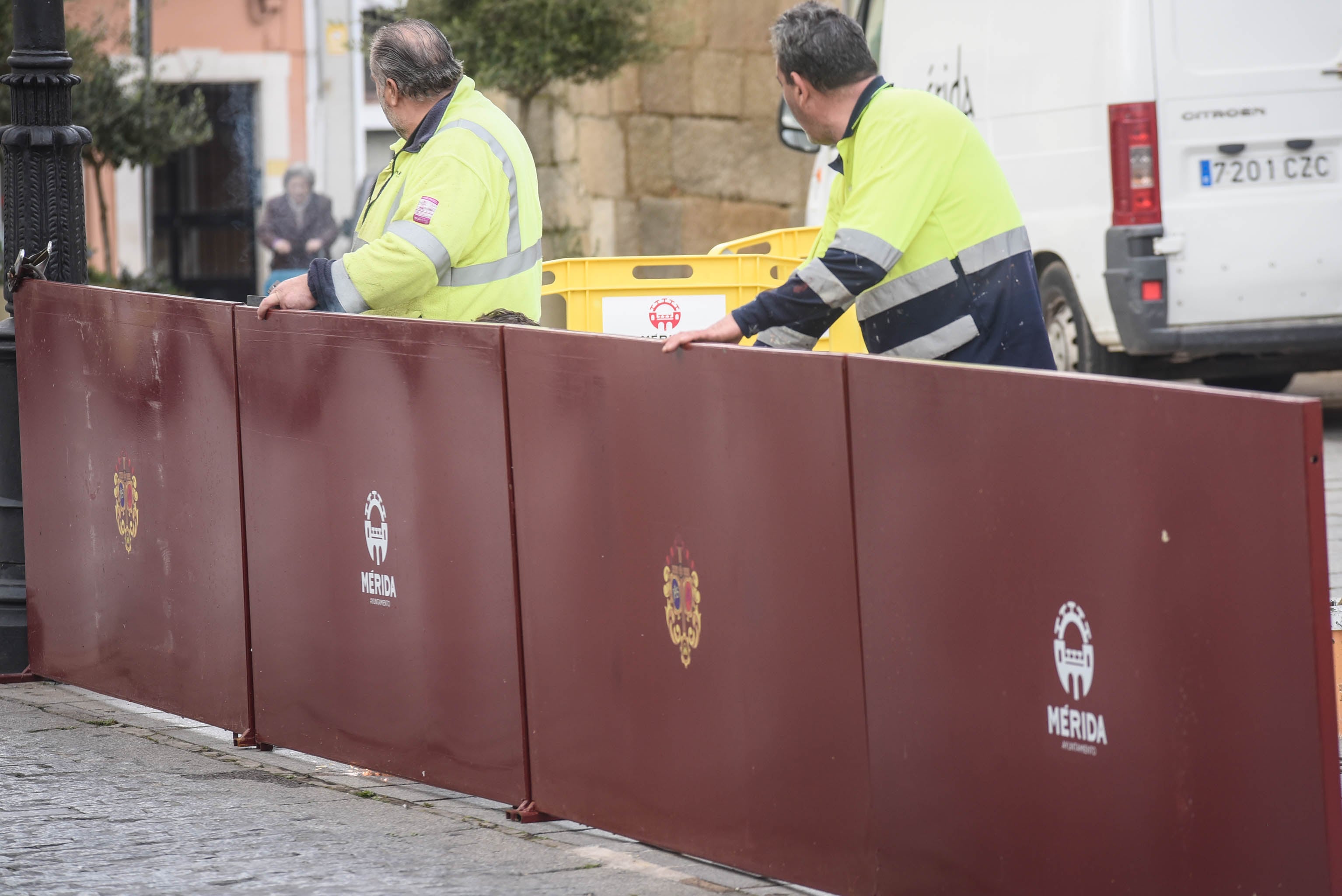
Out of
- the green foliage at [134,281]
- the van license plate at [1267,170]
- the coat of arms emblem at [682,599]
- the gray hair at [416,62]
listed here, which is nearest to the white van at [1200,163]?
the van license plate at [1267,170]

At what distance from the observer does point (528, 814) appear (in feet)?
14.9

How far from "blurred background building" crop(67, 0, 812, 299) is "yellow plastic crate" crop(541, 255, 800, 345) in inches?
250

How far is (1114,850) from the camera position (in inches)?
127

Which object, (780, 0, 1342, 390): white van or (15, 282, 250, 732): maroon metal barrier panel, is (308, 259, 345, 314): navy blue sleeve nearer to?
(15, 282, 250, 732): maroon metal barrier panel

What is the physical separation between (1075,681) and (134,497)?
327 cm

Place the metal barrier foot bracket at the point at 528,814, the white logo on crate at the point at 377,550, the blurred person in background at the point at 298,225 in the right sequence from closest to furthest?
the metal barrier foot bracket at the point at 528,814
the white logo on crate at the point at 377,550
the blurred person in background at the point at 298,225

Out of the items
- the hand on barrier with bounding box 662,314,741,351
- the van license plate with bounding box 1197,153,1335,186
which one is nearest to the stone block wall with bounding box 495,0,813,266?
the van license plate with bounding box 1197,153,1335,186

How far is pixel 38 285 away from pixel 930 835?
142 inches

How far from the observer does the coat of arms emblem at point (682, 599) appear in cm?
400

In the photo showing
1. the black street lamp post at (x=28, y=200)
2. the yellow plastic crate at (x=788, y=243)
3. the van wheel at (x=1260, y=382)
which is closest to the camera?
the black street lamp post at (x=28, y=200)

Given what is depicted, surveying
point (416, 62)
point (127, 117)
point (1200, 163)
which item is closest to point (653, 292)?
point (416, 62)

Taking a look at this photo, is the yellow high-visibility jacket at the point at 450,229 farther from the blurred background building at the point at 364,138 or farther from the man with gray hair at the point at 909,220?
the blurred background building at the point at 364,138

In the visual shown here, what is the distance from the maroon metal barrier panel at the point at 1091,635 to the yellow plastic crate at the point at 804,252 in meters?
4.25

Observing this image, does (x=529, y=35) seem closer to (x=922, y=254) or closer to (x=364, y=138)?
(x=364, y=138)
